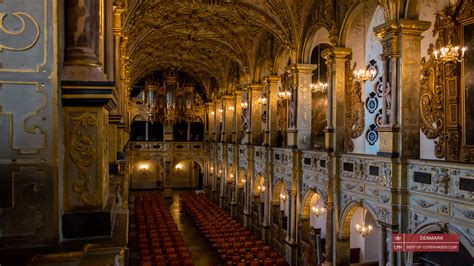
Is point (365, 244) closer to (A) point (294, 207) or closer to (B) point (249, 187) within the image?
(A) point (294, 207)

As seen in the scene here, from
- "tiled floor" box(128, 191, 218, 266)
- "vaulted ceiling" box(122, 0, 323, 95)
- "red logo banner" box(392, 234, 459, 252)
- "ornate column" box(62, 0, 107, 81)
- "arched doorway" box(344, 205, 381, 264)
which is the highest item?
"vaulted ceiling" box(122, 0, 323, 95)

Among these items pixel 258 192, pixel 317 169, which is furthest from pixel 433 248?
pixel 258 192

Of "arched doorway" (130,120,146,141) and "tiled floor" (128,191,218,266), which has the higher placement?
"arched doorway" (130,120,146,141)

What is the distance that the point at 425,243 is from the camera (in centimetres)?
871

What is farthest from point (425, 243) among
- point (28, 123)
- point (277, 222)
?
point (277, 222)

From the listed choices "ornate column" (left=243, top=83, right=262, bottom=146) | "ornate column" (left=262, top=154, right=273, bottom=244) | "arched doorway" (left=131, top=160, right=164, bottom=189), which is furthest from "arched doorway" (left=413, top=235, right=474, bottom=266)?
"arched doorway" (left=131, top=160, right=164, bottom=189)

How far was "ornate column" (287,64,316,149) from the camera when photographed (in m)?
15.4

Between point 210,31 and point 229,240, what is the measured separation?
11885 millimetres

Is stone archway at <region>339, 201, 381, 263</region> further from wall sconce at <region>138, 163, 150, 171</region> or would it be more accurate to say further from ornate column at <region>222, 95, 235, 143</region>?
wall sconce at <region>138, 163, 150, 171</region>

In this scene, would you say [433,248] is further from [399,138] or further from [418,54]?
[418,54]

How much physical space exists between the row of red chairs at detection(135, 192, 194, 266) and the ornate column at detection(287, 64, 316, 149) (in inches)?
264

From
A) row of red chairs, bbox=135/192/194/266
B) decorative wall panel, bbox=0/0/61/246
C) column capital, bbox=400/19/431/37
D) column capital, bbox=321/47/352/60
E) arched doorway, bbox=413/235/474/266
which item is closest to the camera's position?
decorative wall panel, bbox=0/0/61/246

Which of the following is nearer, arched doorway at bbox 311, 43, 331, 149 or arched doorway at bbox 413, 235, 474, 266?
arched doorway at bbox 413, 235, 474, 266

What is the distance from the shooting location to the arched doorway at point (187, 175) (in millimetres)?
38906
